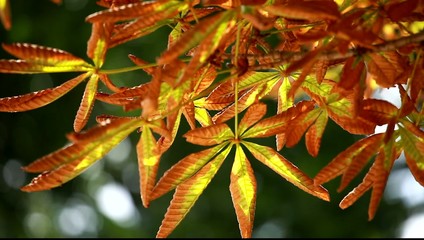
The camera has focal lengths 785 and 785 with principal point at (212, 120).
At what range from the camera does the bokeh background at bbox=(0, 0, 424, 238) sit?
13.2ft

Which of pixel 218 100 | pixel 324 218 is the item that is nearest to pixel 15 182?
pixel 324 218

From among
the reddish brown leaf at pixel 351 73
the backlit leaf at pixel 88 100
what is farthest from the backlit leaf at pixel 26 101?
the reddish brown leaf at pixel 351 73

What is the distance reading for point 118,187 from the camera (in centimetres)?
465

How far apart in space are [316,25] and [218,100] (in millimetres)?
125

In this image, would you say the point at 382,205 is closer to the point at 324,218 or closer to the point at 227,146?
the point at 324,218

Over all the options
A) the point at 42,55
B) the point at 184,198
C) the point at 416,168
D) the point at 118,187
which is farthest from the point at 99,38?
the point at 118,187

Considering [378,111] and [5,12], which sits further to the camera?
[378,111]

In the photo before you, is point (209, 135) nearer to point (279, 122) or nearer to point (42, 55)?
point (279, 122)

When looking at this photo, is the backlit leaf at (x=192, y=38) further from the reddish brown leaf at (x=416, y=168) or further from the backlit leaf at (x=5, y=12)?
the reddish brown leaf at (x=416, y=168)

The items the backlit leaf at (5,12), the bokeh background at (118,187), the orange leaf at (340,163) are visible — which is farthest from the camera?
the bokeh background at (118,187)

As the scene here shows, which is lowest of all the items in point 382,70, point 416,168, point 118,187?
point 118,187

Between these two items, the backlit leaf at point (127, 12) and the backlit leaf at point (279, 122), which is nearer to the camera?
the backlit leaf at point (127, 12)

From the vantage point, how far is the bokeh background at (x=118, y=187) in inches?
158

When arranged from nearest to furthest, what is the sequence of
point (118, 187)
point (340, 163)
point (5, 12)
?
point (5, 12) → point (340, 163) → point (118, 187)
